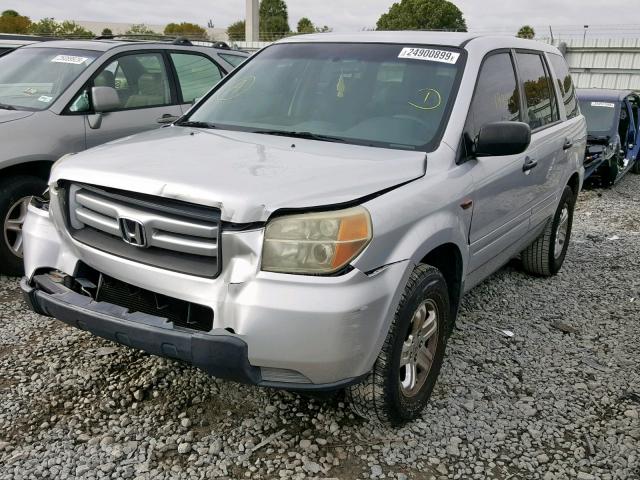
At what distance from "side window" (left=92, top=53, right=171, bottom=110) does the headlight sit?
11.7 feet

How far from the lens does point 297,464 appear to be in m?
2.75

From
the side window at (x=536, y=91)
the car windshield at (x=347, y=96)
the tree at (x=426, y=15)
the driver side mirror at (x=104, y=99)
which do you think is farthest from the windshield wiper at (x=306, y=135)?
the tree at (x=426, y=15)

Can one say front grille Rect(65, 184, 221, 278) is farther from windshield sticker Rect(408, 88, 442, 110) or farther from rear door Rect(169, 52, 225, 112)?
rear door Rect(169, 52, 225, 112)

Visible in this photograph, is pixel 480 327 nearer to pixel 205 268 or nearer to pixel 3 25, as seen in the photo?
pixel 205 268

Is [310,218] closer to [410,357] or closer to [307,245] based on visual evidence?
[307,245]

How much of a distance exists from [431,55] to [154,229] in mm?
1930

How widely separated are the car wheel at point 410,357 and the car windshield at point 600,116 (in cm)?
867

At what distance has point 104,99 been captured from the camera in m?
5.06

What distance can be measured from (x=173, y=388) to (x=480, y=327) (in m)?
2.14

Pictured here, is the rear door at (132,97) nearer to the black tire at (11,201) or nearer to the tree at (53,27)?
the black tire at (11,201)

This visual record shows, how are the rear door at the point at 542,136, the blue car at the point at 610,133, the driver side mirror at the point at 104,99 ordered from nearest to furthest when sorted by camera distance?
the rear door at the point at 542,136 → the driver side mirror at the point at 104,99 → the blue car at the point at 610,133

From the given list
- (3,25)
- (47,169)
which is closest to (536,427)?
(47,169)

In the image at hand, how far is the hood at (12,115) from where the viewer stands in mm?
4593

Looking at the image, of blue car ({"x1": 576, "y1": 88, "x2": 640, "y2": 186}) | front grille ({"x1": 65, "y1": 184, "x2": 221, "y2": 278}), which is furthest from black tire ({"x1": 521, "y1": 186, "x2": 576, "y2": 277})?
blue car ({"x1": 576, "y1": 88, "x2": 640, "y2": 186})
